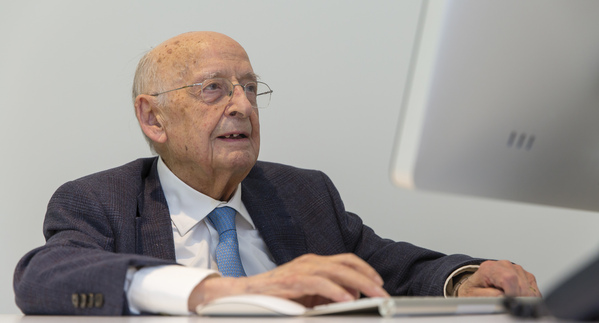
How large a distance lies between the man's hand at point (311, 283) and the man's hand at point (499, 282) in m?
0.44

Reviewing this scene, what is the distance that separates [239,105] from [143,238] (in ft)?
1.51

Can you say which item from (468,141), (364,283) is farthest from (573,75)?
(364,283)

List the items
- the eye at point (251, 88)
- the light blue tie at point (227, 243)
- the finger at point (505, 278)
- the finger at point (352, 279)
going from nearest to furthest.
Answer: the finger at point (352, 279)
the finger at point (505, 278)
the light blue tie at point (227, 243)
the eye at point (251, 88)

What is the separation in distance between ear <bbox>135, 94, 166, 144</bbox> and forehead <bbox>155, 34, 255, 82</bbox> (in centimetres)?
10

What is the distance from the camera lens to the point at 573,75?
0.87 meters

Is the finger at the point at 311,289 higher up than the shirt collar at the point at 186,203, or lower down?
higher up

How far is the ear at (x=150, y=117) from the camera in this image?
6.26 ft

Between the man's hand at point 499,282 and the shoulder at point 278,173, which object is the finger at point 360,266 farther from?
the shoulder at point 278,173

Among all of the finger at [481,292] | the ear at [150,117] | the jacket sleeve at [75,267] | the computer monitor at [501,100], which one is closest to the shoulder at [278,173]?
the ear at [150,117]

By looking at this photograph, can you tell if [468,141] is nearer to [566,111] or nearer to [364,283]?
[566,111]

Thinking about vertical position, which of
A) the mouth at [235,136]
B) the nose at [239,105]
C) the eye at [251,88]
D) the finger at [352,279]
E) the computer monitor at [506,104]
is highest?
the computer monitor at [506,104]

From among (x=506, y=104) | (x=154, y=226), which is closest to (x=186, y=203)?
(x=154, y=226)

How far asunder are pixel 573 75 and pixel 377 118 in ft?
5.64

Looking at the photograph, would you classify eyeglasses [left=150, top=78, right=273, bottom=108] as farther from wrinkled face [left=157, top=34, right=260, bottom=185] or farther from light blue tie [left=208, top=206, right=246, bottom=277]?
light blue tie [left=208, top=206, right=246, bottom=277]
